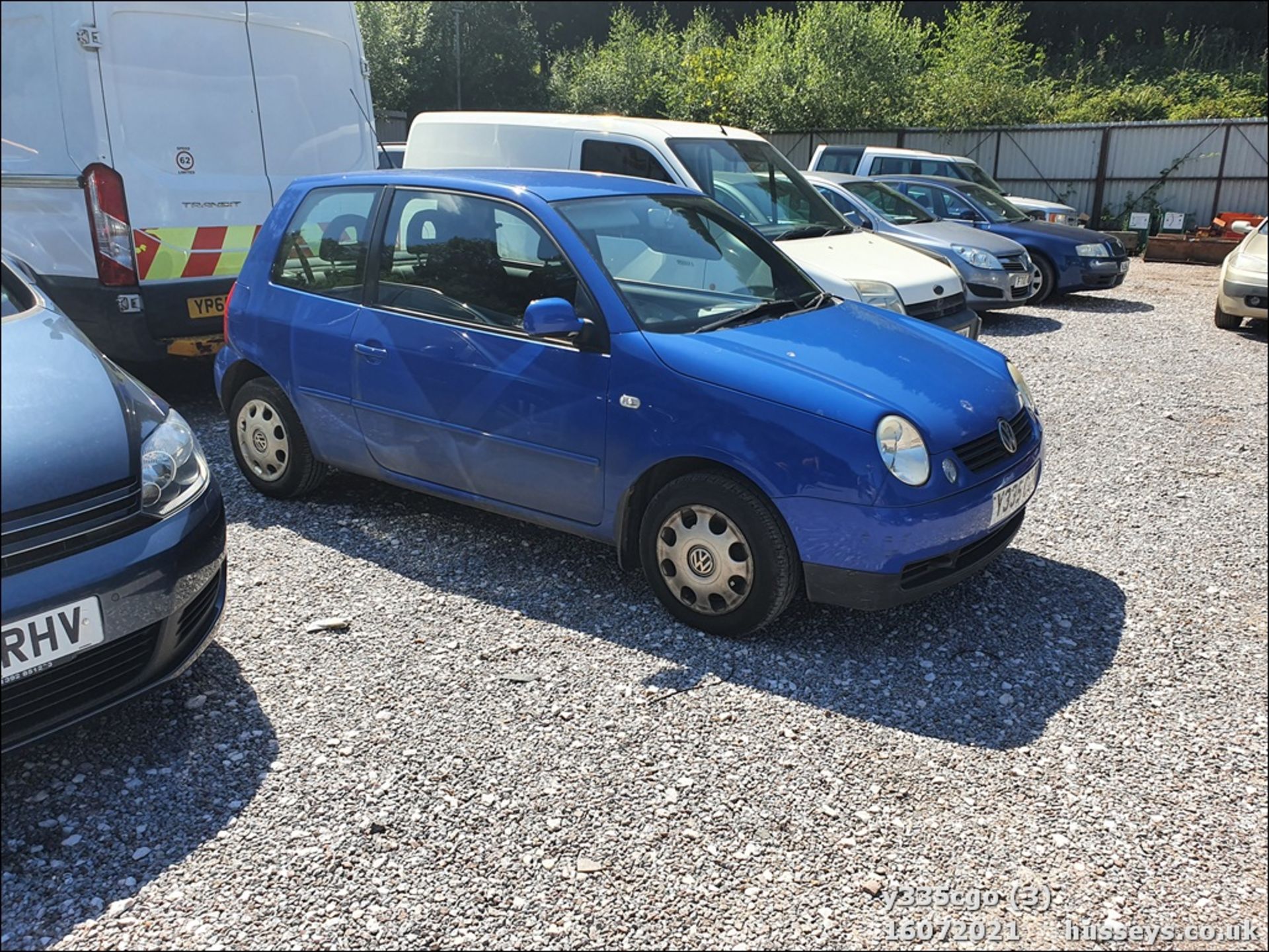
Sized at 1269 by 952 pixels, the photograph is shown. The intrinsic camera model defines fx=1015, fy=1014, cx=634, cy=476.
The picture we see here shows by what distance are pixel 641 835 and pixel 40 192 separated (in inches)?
84.7

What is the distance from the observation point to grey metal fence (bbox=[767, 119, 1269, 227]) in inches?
783

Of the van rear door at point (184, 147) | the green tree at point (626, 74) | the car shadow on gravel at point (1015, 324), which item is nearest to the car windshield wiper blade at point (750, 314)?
the van rear door at point (184, 147)

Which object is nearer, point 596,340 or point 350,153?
point 596,340

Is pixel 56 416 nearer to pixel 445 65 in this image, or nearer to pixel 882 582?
pixel 882 582

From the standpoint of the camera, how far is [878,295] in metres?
7.33

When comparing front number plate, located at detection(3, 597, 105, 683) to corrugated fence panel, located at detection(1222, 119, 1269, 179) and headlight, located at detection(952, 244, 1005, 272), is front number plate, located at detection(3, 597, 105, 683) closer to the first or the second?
headlight, located at detection(952, 244, 1005, 272)

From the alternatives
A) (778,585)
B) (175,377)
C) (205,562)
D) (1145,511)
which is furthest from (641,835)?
(175,377)

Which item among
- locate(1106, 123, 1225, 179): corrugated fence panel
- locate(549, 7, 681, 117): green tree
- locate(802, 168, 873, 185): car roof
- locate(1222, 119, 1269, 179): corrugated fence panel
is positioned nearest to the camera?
locate(802, 168, 873, 185): car roof

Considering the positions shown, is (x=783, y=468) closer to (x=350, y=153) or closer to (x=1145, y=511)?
(x=1145, y=511)

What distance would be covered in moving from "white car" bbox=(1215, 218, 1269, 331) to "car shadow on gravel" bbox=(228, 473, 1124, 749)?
6793mm

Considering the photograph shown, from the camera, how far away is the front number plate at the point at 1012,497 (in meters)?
3.72

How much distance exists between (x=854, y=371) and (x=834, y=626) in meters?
0.98

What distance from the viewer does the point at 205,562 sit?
2.98m

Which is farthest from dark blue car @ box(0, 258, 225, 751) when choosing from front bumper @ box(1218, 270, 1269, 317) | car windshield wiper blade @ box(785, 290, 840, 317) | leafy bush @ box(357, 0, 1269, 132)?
leafy bush @ box(357, 0, 1269, 132)
